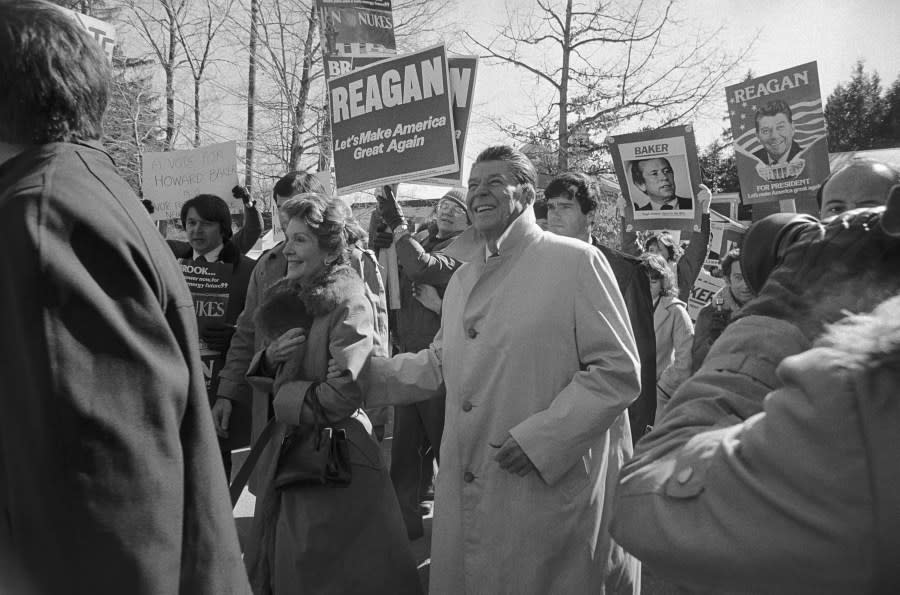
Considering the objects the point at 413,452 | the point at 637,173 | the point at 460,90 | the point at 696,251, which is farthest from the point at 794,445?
the point at 637,173

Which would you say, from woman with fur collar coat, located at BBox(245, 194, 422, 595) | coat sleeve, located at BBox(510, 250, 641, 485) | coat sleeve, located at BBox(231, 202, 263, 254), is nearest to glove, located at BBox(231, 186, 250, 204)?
coat sleeve, located at BBox(231, 202, 263, 254)

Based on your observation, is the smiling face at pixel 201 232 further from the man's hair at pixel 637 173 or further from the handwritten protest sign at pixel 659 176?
the man's hair at pixel 637 173

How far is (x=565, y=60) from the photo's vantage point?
17500mm

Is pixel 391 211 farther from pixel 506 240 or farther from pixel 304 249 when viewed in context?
pixel 506 240

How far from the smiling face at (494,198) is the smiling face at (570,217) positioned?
1.19 m

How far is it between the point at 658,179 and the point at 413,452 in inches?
131

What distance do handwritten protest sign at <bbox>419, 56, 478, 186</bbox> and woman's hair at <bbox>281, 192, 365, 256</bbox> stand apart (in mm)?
1731

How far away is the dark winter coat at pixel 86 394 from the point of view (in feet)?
3.94

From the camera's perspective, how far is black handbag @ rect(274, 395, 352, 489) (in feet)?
9.80

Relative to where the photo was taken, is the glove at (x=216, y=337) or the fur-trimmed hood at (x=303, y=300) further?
the glove at (x=216, y=337)

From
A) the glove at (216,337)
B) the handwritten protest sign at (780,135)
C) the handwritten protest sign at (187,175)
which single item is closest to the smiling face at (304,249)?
the glove at (216,337)

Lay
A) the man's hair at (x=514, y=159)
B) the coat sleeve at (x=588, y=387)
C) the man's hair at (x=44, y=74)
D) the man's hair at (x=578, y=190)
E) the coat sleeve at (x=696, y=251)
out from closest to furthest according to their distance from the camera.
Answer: the man's hair at (x=44, y=74)
the coat sleeve at (x=588, y=387)
the man's hair at (x=514, y=159)
the man's hair at (x=578, y=190)
the coat sleeve at (x=696, y=251)

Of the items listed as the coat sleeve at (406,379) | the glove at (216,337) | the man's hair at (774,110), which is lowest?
the coat sleeve at (406,379)

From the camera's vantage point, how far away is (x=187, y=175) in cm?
Result: 709
